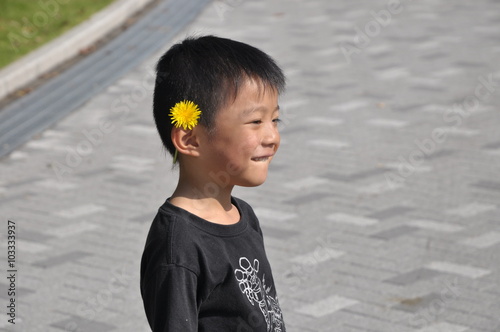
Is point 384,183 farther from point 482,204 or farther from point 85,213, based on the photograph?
point 85,213

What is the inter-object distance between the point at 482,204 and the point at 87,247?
2633 mm

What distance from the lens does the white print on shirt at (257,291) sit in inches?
84.2

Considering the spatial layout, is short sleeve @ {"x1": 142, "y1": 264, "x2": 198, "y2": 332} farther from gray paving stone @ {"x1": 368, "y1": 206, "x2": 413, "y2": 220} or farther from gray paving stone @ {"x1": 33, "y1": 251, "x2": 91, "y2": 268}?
gray paving stone @ {"x1": 368, "y1": 206, "x2": 413, "y2": 220}

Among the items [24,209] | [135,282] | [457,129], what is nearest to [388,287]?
[135,282]

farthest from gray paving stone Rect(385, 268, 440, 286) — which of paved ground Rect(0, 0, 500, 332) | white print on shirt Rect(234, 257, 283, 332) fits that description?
white print on shirt Rect(234, 257, 283, 332)

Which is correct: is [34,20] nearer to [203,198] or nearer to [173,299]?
[203,198]

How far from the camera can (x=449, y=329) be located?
4008 millimetres

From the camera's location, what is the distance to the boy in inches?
81.2

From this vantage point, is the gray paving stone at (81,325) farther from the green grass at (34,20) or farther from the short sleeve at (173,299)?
the green grass at (34,20)

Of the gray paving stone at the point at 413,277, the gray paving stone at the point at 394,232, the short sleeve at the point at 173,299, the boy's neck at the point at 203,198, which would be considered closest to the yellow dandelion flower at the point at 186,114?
the boy's neck at the point at 203,198

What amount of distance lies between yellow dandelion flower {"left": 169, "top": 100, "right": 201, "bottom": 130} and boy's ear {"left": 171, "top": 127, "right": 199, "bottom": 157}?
0.09ft

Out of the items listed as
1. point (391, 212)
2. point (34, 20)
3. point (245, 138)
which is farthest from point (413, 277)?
point (34, 20)

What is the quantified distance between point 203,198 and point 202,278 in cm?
25

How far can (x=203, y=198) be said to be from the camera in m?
2.21
